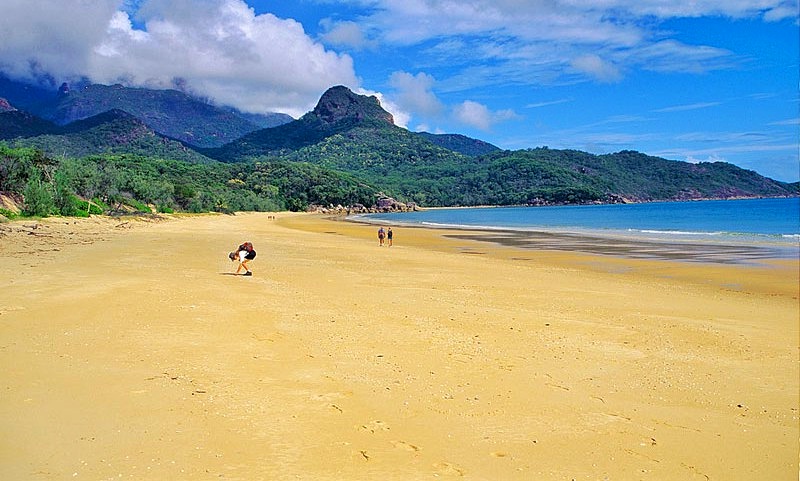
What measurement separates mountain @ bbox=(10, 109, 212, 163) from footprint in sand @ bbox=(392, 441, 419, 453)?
171120mm

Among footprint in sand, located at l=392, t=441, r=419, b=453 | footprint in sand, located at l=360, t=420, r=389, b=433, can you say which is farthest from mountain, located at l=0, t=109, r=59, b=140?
footprint in sand, located at l=392, t=441, r=419, b=453

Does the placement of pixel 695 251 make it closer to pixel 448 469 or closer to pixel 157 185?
pixel 448 469

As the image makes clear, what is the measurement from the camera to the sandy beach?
15.1 feet

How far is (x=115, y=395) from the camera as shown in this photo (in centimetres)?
566

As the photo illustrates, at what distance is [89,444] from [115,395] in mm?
1142

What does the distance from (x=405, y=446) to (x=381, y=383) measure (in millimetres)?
1631

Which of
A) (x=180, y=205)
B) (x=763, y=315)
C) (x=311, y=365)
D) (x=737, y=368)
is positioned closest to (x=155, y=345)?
(x=311, y=365)

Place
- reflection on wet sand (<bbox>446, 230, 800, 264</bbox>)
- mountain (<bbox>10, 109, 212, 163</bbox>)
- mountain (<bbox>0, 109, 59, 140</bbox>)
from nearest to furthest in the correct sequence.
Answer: reflection on wet sand (<bbox>446, 230, 800, 264</bbox>)
mountain (<bbox>10, 109, 212, 163</bbox>)
mountain (<bbox>0, 109, 59, 140</bbox>)

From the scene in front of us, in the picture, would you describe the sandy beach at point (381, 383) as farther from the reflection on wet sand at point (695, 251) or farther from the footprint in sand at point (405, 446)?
the reflection on wet sand at point (695, 251)

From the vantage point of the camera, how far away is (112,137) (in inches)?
6821

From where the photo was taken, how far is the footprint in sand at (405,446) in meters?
4.83

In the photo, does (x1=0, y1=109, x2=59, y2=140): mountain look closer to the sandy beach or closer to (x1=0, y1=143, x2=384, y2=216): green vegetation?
(x1=0, y1=143, x2=384, y2=216): green vegetation

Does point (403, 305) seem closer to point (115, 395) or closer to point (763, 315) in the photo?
point (115, 395)

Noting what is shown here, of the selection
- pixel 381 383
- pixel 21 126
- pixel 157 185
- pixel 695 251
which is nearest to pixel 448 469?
pixel 381 383
